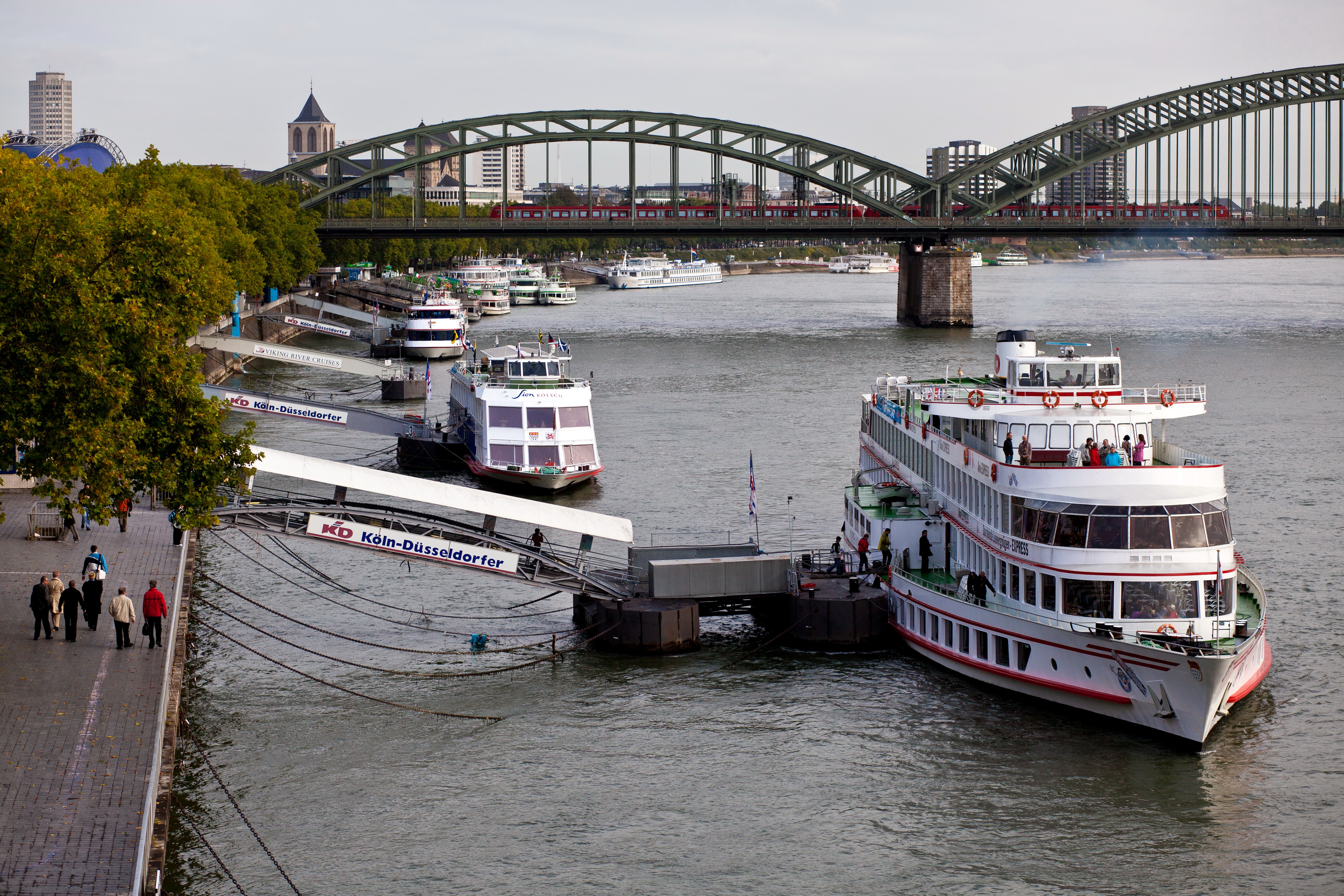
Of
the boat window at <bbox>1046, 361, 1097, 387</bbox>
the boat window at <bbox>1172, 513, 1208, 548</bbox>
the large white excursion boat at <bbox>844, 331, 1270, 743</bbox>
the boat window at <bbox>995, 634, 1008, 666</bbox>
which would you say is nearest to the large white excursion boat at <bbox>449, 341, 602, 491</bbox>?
the large white excursion boat at <bbox>844, 331, 1270, 743</bbox>

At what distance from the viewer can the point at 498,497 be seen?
107ft

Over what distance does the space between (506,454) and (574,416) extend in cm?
266

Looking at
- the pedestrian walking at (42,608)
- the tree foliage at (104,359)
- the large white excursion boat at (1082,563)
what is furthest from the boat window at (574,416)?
the pedestrian walking at (42,608)

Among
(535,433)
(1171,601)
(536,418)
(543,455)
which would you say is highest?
(536,418)

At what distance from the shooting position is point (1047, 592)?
90.8 ft

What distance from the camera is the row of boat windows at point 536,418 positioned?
51000mm

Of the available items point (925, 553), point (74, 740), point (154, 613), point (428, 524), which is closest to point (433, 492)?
point (428, 524)

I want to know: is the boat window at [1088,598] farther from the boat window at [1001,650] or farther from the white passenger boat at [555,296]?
the white passenger boat at [555,296]

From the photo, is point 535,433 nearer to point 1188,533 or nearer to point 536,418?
point 536,418

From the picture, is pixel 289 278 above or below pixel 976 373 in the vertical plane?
above

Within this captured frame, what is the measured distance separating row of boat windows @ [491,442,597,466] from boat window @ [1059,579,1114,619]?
A: 25199mm

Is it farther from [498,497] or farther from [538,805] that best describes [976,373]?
[538,805]

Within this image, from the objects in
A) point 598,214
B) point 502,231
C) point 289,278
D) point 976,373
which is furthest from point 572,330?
point 976,373

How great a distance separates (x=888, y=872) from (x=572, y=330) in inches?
4041
